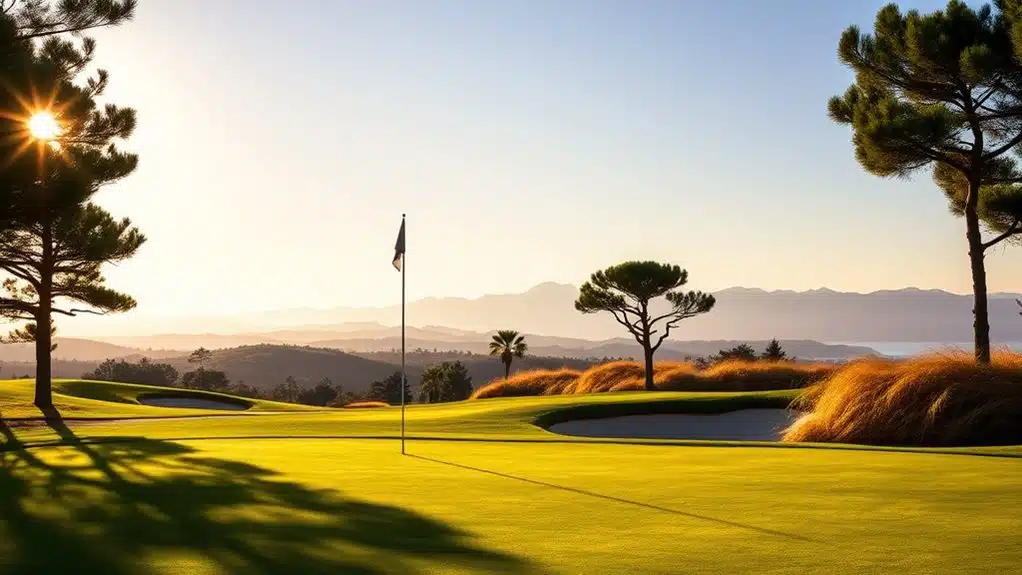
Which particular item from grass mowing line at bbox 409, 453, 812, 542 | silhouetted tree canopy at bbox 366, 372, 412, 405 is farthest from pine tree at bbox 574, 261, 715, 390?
silhouetted tree canopy at bbox 366, 372, 412, 405

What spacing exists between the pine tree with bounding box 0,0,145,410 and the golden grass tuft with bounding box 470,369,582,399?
16.9 m

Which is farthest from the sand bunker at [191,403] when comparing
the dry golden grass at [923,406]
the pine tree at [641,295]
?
the dry golden grass at [923,406]

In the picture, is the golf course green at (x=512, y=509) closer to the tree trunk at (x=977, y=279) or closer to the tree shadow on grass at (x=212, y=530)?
the tree shadow on grass at (x=212, y=530)

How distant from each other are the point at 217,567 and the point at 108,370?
126 meters

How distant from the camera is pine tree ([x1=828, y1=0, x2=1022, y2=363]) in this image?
22938mm

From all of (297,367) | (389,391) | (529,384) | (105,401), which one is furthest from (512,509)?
(297,367)

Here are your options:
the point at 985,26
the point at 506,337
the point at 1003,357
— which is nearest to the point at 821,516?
the point at 1003,357

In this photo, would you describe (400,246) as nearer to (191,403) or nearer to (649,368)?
(649,368)

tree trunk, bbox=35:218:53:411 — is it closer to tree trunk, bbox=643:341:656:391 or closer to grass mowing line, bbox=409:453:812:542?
tree trunk, bbox=643:341:656:391

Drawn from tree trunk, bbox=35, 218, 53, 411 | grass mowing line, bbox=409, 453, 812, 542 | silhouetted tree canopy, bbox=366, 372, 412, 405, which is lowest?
silhouetted tree canopy, bbox=366, 372, 412, 405

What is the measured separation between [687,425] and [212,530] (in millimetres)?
18478

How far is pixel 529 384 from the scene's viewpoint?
43750mm

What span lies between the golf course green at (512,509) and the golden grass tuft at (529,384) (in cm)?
2680

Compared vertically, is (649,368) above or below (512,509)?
above
